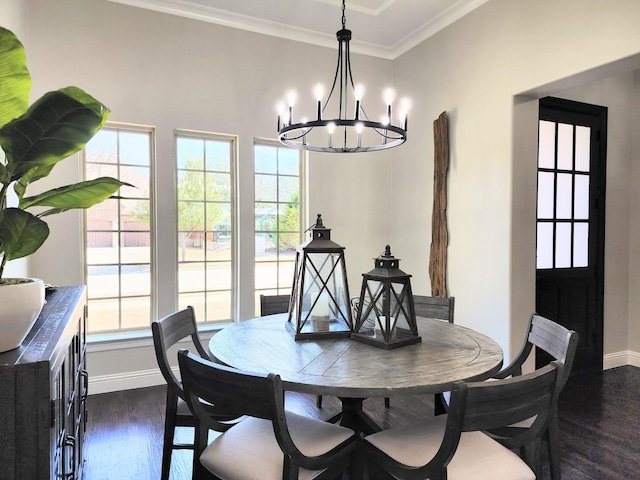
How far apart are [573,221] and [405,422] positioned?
2308 millimetres

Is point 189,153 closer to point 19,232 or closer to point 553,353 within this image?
point 19,232

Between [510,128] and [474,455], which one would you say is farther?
[510,128]

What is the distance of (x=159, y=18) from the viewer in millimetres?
3482

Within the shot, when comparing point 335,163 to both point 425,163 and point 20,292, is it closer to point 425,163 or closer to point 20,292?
point 425,163

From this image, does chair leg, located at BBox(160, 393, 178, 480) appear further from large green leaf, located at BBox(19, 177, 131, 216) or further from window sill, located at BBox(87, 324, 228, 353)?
window sill, located at BBox(87, 324, 228, 353)

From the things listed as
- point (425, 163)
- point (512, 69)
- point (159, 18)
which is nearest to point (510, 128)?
point (512, 69)

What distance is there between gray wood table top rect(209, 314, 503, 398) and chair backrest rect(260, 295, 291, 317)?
573 millimetres

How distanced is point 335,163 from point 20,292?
3324mm

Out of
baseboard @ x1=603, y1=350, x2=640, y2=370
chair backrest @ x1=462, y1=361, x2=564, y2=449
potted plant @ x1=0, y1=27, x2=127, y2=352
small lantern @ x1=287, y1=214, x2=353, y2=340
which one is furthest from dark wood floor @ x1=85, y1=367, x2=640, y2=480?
potted plant @ x1=0, y1=27, x2=127, y2=352

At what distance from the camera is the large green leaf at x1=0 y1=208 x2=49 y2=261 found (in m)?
1.10

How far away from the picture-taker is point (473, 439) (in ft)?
5.33

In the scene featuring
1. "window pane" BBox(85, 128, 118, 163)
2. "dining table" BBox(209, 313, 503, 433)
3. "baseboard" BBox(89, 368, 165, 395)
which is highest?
"window pane" BBox(85, 128, 118, 163)

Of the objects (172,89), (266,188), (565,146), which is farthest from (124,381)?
(565,146)

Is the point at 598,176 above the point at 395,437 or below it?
above
